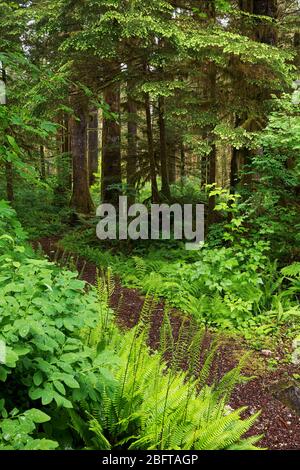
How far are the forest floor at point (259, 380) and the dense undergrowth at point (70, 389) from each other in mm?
551

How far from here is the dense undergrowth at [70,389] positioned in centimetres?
219

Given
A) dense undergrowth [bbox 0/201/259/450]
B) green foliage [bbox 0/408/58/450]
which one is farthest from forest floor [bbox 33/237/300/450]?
green foliage [bbox 0/408/58/450]

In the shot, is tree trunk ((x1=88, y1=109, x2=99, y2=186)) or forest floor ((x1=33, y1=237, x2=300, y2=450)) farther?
tree trunk ((x1=88, y1=109, x2=99, y2=186))

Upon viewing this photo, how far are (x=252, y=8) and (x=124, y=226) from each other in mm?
5360

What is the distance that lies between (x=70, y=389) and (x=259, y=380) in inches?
121

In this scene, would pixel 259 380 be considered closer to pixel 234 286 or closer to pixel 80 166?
pixel 234 286

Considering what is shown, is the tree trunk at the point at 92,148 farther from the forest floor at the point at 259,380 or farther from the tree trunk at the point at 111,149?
the forest floor at the point at 259,380

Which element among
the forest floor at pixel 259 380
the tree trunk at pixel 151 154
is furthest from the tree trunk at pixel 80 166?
the forest floor at pixel 259 380

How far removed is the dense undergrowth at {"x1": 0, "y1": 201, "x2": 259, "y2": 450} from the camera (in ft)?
7.17

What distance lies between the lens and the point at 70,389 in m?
2.51

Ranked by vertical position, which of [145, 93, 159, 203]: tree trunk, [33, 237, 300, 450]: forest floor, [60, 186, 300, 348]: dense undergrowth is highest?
[145, 93, 159, 203]: tree trunk

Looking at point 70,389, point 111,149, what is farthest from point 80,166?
point 70,389

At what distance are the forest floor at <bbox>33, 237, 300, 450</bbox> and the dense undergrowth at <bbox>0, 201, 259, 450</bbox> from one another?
0.55 m

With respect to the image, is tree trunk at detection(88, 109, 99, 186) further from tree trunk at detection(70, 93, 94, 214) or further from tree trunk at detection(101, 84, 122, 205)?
tree trunk at detection(101, 84, 122, 205)
